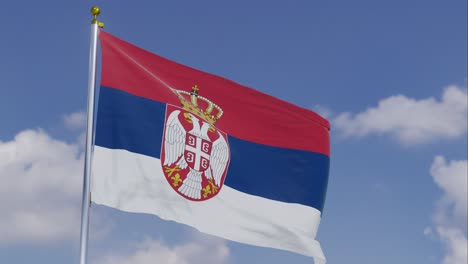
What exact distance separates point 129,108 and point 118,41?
153 cm

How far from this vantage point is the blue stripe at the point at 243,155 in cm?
1523

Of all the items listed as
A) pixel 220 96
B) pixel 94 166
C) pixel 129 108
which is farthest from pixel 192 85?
pixel 94 166

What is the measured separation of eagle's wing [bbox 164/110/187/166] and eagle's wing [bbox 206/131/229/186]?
3.02ft

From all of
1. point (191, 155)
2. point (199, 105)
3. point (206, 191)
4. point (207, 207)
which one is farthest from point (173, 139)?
point (207, 207)

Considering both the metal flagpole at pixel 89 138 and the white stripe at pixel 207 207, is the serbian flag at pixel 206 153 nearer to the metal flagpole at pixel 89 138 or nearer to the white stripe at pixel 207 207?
the white stripe at pixel 207 207

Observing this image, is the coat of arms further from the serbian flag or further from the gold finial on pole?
the gold finial on pole

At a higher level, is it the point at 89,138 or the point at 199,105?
the point at 199,105

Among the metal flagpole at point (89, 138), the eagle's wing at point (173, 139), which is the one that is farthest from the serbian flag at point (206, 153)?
the metal flagpole at point (89, 138)

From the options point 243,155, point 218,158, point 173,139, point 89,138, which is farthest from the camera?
point 243,155

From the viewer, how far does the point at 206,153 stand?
16.6 meters

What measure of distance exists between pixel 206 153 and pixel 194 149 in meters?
0.39

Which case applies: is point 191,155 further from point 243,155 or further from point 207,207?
point 243,155

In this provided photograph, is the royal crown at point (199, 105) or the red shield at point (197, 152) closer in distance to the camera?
the red shield at point (197, 152)

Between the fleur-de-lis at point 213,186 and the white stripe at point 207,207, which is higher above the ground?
the fleur-de-lis at point 213,186
